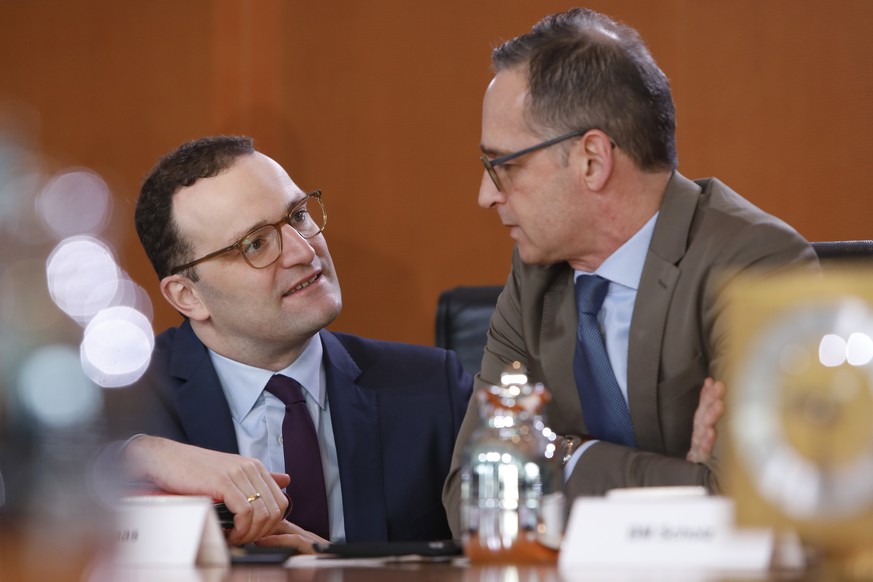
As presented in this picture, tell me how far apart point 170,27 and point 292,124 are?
54cm

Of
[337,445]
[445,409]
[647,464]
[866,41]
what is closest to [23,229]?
[647,464]

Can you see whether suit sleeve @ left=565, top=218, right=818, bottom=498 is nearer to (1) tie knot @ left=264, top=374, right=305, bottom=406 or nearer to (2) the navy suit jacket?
(2) the navy suit jacket

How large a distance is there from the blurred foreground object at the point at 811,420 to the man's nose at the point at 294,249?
1.41 m

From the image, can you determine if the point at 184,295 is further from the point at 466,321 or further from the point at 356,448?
the point at 466,321

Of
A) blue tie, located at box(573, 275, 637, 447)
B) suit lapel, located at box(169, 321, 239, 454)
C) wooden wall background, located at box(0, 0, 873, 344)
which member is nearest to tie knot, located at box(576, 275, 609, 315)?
blue tie, located at box(573, 275, 637, 447)

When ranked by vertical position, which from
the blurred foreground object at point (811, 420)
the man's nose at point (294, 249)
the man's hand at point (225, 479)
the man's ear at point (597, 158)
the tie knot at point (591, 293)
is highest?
the man's ear at point (597, 158)

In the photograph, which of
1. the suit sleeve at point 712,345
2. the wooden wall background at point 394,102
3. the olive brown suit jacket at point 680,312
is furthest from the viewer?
the wooden wall background at point 394,102

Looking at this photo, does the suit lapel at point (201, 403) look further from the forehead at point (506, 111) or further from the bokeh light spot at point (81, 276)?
the forehead at point (506, 111)

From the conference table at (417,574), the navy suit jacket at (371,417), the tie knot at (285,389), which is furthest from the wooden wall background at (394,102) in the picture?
the conference table at (417,574)

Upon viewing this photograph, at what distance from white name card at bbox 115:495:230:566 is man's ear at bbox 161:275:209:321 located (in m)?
1.12

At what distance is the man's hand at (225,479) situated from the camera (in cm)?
166

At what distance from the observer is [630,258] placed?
74.6 inches

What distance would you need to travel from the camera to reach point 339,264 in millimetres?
3330

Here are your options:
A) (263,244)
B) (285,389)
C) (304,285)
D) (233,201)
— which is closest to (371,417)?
(285,389)
